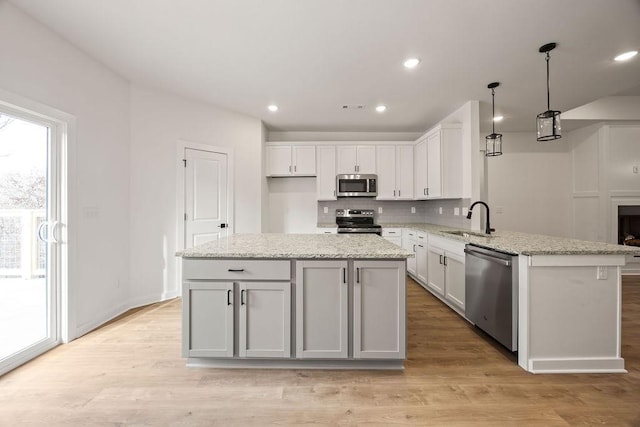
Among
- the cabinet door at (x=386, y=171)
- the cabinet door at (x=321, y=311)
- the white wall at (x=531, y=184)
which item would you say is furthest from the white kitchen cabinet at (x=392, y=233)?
the cabinet door at (x=321, y=311)

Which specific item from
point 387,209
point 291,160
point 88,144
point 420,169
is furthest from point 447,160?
point 88,144

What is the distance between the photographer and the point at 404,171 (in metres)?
4.88

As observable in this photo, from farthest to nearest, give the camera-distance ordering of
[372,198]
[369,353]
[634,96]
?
[372,198] → [634,96] → [369,353]

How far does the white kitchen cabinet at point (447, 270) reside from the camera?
2.92 meters

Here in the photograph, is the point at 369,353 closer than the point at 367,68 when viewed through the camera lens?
Yes

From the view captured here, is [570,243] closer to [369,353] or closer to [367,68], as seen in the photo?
[369,353]

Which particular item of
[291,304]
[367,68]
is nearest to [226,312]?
[291,304]

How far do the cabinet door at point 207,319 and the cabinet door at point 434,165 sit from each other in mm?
3243

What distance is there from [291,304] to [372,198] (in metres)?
3.35

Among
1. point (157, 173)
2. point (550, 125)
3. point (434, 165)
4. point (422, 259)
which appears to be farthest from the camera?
point (434, 165)

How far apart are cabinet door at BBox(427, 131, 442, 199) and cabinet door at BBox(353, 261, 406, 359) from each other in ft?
8.11

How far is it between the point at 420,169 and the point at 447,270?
1997mm

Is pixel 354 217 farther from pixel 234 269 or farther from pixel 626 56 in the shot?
pixel 626 56

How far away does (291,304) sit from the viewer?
1.96 metres
